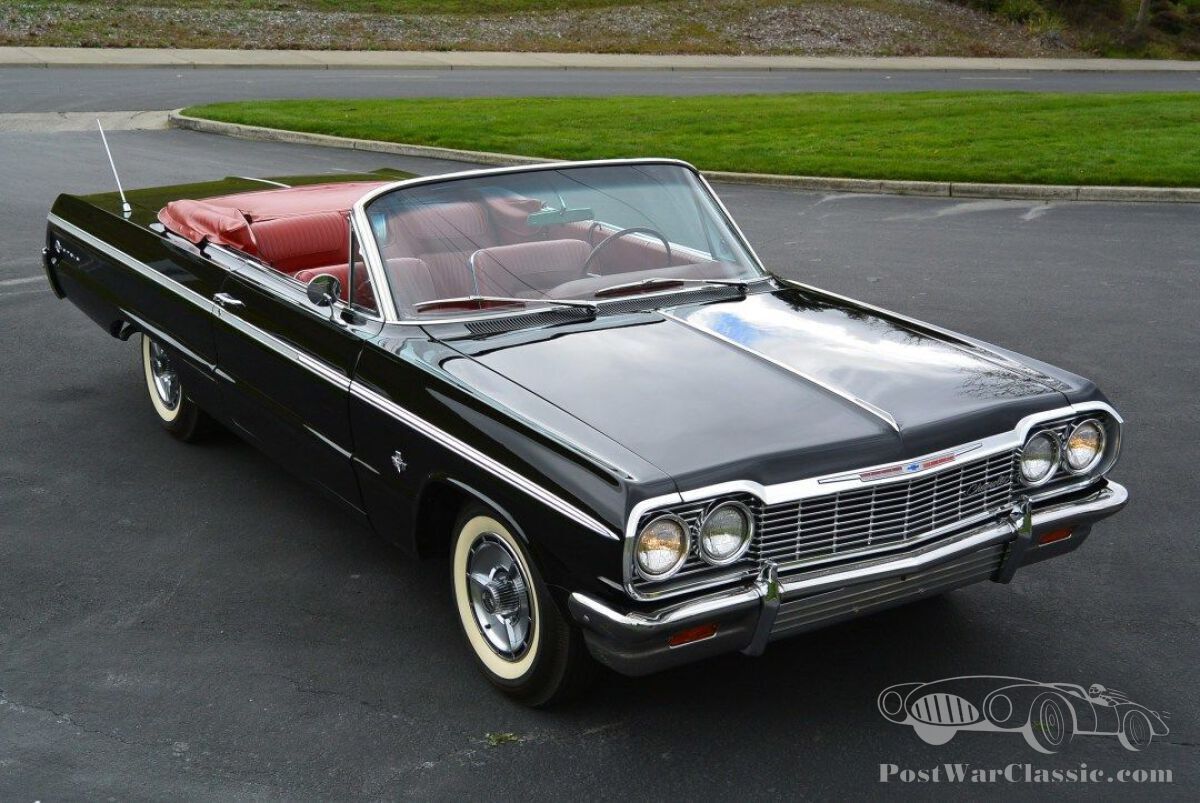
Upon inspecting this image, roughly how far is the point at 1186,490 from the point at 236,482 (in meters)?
4.47

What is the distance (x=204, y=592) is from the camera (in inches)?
194

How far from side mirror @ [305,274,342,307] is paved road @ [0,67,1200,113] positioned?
15.4m

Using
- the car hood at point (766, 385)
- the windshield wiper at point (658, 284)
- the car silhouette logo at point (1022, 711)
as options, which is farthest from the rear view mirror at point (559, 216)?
the car silhouette logo at point (1022, 711)

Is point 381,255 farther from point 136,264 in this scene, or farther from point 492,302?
point 136,264

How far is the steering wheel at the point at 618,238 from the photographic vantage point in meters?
5.02

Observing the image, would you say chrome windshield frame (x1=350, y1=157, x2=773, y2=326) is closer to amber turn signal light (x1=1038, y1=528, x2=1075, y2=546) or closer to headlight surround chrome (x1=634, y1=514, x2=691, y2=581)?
headlight surround chrome (x1=634, y1=514, x2=691, y2=581)

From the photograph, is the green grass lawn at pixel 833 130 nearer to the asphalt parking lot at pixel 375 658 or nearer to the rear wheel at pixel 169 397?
the asphalt parking lot at pixel 375 658

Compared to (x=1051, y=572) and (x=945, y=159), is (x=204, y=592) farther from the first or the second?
(x=945, y=159)

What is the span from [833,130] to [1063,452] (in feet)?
43.1

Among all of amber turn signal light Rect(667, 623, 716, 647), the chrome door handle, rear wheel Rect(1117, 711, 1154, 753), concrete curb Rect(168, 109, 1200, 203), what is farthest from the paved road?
rear wheel Rect(1117, 711, 1154, 753)

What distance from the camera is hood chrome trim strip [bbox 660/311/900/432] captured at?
3.90m

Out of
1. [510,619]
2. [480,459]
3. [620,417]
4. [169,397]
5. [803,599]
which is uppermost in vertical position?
[620,417]

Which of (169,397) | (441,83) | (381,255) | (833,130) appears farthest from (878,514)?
(441,83)

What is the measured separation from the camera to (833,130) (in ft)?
54.9
